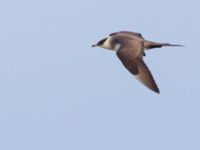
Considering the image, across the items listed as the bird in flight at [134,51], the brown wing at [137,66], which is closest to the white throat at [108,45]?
the bird in flight at [134,51]

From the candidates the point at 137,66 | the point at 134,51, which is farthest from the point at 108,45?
the point at 137,66

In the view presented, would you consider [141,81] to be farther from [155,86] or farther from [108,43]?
[108,43]

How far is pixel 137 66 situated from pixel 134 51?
545 millimetres

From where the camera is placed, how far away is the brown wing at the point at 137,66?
1870 centimetres

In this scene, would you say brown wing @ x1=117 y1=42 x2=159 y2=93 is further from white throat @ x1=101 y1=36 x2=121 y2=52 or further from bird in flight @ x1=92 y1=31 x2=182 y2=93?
white throat @ x1=101 y1=36 x2=121 y2=52

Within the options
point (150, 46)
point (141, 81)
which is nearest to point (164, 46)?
point (150, 46)

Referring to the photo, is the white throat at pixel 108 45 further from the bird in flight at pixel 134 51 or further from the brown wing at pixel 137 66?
the brown wing at pixel 137 66

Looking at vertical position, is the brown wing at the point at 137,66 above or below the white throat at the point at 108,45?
above

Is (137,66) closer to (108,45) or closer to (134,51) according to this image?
(134,51)

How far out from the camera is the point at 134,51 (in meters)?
19.4

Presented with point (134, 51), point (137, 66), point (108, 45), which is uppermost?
point (134, 51)

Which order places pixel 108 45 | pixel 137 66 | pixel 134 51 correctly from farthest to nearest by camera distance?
pixel 108 45, pixel 134 51, pixel 137 66

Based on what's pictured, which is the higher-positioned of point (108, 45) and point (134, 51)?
point (134, 51)

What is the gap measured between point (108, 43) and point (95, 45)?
36.2 inches
